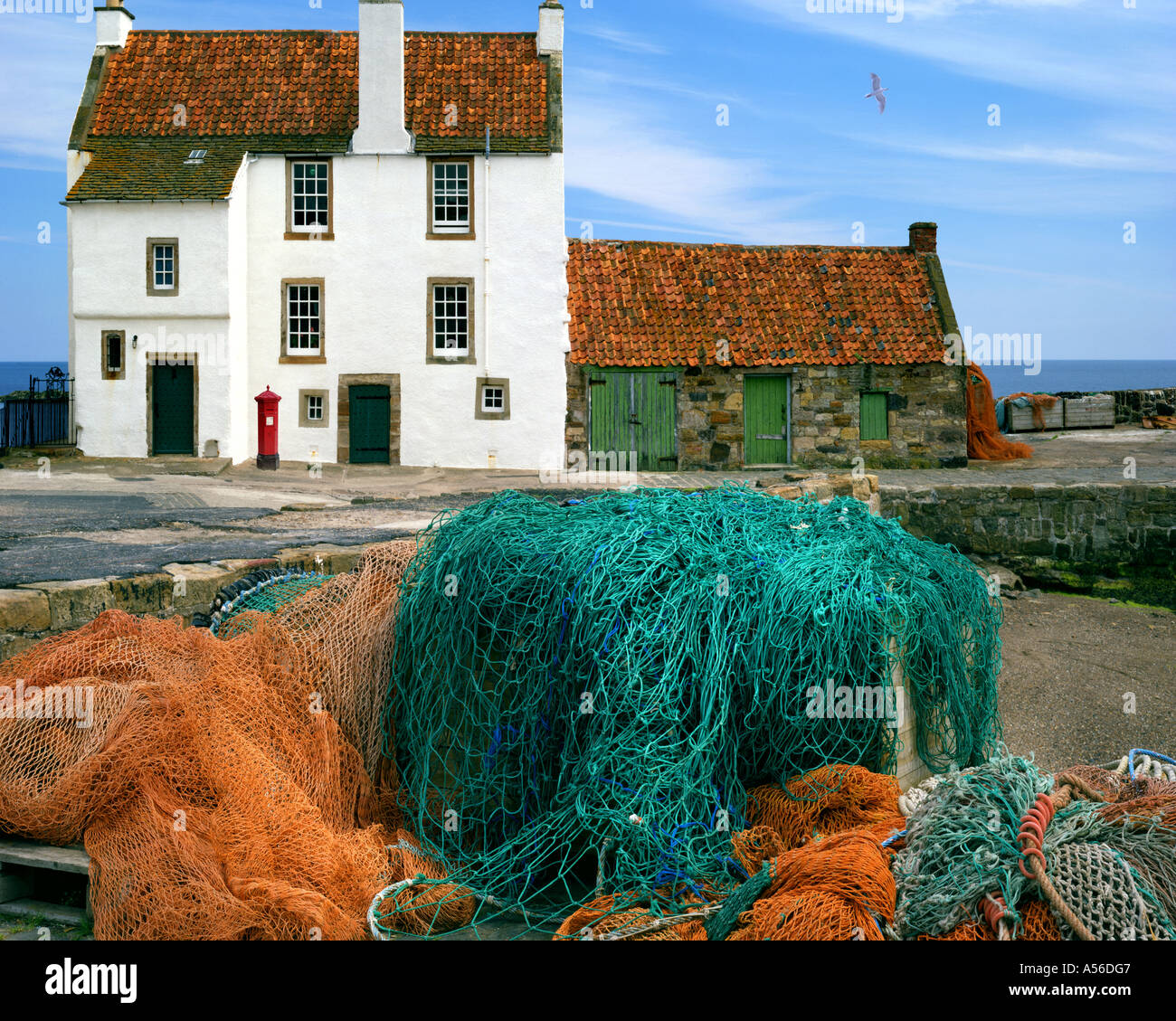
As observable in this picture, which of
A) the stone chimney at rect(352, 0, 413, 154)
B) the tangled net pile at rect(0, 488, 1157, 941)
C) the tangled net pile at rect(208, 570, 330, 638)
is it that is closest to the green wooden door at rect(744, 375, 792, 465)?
the stone chimney at rect(352, 0, 413, 154)

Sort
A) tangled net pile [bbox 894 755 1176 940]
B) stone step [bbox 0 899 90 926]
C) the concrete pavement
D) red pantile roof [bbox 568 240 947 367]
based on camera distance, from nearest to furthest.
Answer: tangled net pile [bbox 894 755 1176 940] → stone step [bbox 0 899 90 926] → the concrete pavement → red pantile roof [bbox 568 240 947 367]

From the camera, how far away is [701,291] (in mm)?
26203

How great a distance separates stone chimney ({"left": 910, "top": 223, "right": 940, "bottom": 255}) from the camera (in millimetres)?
27328

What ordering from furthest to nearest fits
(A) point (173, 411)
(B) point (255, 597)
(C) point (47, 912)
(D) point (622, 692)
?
1. (A) point (173, 411)
2. (B) point (255, 597)
3. (D) point (622, 692)
4. (C) point (47, 912)

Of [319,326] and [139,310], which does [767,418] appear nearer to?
[319,326]

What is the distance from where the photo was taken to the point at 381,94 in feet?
78.7

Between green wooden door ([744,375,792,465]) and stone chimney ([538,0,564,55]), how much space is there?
27.6 ft

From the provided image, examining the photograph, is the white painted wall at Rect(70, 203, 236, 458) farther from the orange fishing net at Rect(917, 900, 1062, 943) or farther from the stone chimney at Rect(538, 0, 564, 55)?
the orange fishing net at Rect(917, 900, 1062, 943)

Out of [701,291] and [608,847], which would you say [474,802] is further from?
[701,291]

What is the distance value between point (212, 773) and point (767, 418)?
2109 cm

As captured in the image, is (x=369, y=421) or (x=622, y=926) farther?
(x=369, y=421)

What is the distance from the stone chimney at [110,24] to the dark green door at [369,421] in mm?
9553

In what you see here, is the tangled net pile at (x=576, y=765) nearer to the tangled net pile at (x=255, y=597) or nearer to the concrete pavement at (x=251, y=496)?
the tangled net pile at (x=255, y=597)

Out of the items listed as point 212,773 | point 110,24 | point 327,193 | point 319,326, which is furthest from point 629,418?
point 212,773
